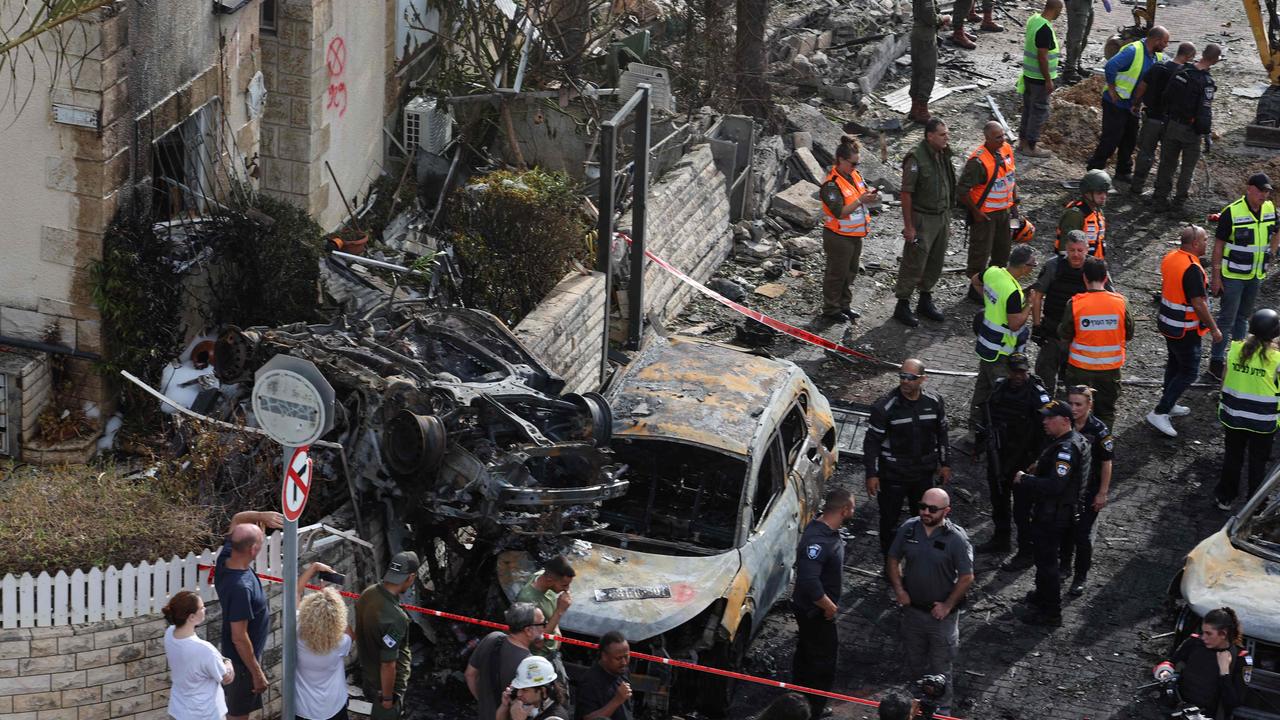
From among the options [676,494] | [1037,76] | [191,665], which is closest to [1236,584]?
[676,494]

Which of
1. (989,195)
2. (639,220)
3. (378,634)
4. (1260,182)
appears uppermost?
(1260,182)

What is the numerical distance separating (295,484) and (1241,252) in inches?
382

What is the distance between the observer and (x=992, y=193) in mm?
16344

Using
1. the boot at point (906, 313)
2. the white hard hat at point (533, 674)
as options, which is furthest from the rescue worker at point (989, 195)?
the white hard hat at point (533, 674)

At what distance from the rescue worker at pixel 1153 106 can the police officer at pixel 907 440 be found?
8.58 m

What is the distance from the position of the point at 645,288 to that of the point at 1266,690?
7.21 meters

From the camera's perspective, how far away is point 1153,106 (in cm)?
1934

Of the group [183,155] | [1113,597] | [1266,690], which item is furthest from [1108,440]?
[183,155]

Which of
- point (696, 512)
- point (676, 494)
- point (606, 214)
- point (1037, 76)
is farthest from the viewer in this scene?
point (1037, 76)

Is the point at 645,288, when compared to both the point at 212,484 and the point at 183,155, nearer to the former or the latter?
the point at 183,155

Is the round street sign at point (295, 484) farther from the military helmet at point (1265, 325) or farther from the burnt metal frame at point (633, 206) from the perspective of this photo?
the military helmet at point (1265, 325)

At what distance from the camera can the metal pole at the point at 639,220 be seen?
13625mm

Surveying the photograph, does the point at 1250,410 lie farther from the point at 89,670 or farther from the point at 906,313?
the point at 89,670

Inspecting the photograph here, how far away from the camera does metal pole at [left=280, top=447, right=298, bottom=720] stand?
8295mm
